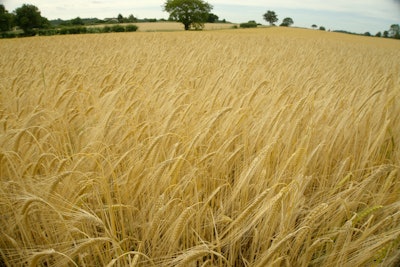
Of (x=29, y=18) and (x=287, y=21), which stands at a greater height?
(x=287, y=21)

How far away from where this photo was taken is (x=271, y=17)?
7712 centimetres

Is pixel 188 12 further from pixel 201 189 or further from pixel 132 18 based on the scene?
pixel 201 189

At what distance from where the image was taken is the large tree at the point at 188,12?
43469mm

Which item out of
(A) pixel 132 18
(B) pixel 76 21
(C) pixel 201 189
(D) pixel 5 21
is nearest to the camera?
(C) pixel 201 189

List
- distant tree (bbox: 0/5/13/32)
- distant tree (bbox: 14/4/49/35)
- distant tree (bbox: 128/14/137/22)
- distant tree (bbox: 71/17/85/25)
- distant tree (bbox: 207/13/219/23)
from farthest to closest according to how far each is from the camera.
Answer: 1. distant tree (bbox: 207/13/219/23)
2. distant tree (bbox: 128/14/137/22)
3. distant tree (bbox: 71/17/85/25)
4. distant tree (bbox: 14/4/49/35)
5. distant tree (bbox: 0/5/13/32)

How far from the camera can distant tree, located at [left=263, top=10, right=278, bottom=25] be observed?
76.8 m

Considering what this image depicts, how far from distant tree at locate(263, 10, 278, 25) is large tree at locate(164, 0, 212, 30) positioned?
40.9 m

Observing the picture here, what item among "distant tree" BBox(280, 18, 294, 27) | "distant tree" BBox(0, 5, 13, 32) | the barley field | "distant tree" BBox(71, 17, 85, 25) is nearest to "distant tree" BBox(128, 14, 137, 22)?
"distant tree" BBox(71, 17, 85, 25)

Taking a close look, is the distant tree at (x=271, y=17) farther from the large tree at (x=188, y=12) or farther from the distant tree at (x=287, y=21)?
the large tree at (x=188, y=12)

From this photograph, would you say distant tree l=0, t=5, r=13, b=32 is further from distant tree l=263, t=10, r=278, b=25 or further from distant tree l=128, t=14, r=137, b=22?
distant tree l=263, t=10, r=278, b=25

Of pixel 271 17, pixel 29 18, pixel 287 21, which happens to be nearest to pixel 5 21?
pixel 29 18

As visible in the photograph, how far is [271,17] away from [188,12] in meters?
44.4

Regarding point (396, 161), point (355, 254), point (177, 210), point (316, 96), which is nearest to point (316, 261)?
point (355, 254)

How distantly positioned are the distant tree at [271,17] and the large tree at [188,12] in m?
40.9
